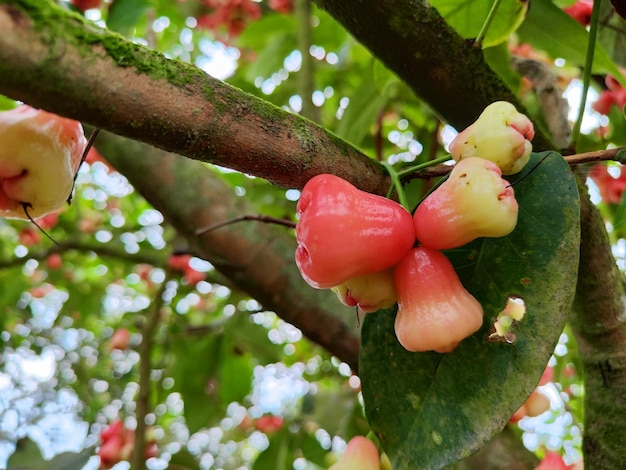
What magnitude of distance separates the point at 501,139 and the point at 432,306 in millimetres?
144

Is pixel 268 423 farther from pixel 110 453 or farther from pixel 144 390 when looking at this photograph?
pixel 144 390

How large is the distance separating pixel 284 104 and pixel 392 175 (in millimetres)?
1155

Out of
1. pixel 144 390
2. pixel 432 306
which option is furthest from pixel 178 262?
pixel 432 306

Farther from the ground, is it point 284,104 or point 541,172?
point 541,172

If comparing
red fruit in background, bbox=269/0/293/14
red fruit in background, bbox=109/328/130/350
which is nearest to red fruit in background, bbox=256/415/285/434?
red fruit in background, bbox=109/328/130/350

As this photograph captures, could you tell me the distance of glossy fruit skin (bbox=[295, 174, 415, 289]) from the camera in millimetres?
429

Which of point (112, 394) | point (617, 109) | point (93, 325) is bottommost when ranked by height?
point (112, 394)

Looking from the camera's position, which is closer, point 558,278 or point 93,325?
point 558,278

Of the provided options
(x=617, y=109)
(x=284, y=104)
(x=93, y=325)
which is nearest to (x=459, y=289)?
(x=617, y=109)

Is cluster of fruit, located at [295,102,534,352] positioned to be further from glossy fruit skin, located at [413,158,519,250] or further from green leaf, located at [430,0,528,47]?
green leaf, located at [430,0,528,47]

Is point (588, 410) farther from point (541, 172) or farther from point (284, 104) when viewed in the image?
point (284, 104)

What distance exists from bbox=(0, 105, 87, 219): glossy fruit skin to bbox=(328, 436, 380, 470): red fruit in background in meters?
0.38

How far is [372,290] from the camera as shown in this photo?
0.48 metres

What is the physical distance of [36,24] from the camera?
314mm
